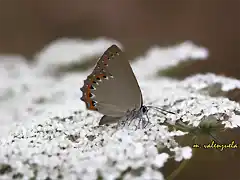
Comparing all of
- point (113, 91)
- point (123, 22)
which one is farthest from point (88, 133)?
point (123, 22)

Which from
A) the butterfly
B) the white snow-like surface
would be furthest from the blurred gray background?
the butterfly

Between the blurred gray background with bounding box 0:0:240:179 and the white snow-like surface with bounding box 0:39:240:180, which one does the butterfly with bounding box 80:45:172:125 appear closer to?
the white snow-like surface with bounding box 0:39:240:180

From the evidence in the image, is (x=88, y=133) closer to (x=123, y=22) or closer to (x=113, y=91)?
(x=113, y=91)

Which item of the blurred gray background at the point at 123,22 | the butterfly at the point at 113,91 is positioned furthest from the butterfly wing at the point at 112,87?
the blurred gray background at the point at 123,22

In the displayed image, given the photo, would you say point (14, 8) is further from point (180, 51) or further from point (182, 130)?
point (182, 130)

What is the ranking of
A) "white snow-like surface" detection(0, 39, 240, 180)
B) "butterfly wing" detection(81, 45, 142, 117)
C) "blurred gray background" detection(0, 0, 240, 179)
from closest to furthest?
"white snow-like surface" detection(0, 39, 240, 180) → "butterfly wing" detection(81, 45, 142, 117) → "blurred gray background" detection(0, 0, 240, 179)
